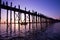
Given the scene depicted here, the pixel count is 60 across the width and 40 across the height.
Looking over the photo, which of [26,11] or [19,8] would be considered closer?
[19,8]

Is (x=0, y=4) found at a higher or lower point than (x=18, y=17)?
higher

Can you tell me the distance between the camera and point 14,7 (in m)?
27.7

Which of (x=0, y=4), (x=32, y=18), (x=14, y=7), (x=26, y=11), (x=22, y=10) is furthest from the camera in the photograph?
(x=32, y=18)

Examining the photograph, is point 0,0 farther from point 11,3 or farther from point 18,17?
point 18,17

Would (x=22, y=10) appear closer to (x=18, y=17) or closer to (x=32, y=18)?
(x=18, y=17)

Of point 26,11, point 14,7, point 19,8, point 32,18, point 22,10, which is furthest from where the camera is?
point 32,18

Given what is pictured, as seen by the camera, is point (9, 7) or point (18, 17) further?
point (18, 17)

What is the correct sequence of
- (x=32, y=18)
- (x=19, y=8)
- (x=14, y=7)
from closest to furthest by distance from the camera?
(x=14, y=7) → (x=19, y=8) → (x=32, y=18)

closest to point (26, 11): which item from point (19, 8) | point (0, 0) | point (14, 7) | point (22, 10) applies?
point (22, 10)

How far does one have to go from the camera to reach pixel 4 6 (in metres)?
Result: 23.4

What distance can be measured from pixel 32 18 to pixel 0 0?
75.5ft

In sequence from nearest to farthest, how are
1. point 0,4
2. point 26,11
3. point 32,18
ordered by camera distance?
point 0,4, point 26,11, point 32,18

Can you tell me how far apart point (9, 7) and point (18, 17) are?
26.9ft

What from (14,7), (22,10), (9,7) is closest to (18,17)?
(22,10)
